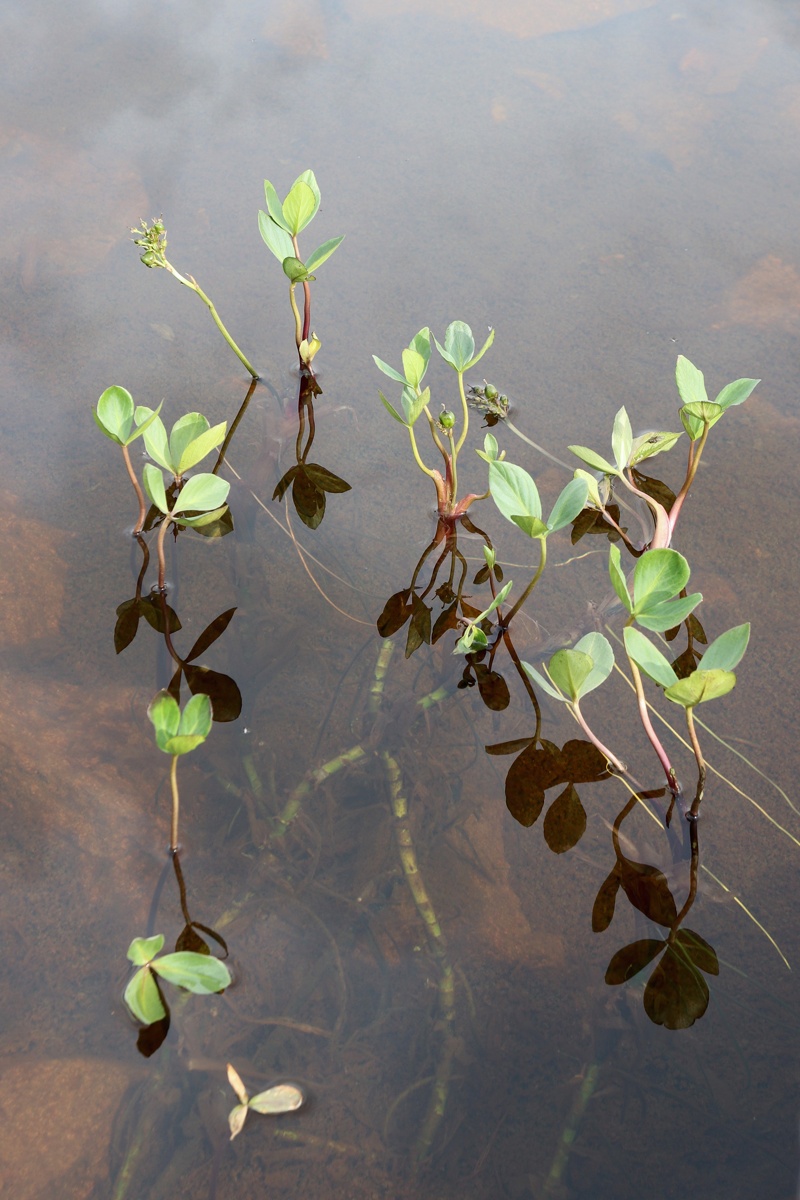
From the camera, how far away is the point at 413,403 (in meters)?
1.77

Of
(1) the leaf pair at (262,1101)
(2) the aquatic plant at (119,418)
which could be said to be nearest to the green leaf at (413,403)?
(2) the aquatic plant at (119,418)

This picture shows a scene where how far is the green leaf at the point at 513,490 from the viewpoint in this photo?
1604 mm

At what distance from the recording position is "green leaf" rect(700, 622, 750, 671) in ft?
4.51

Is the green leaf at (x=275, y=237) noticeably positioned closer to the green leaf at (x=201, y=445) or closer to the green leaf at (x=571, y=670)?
the green leaf at (x=201, y=445)

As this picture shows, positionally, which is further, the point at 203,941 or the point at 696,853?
the point at 696,853

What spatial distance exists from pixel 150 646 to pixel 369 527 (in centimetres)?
50

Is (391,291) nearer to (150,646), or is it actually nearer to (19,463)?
(19,463)

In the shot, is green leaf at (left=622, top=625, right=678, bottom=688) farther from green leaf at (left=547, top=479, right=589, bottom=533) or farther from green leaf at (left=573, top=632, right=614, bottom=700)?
green leaf at (left=547, top=479, right=589, bottom=533)

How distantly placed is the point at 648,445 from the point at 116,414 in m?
1.06

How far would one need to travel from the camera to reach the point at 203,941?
1.31 metres

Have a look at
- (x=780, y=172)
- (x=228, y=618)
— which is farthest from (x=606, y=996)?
(x=780, y=172)

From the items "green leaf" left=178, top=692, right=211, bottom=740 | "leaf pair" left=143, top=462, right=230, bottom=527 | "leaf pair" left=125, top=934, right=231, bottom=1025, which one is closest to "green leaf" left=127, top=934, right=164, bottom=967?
"leaf pair" left=125, top=934, right=231, bottom=1025

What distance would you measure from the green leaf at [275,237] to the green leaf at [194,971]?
148 centimetres

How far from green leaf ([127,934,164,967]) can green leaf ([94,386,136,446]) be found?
915 millimetres
